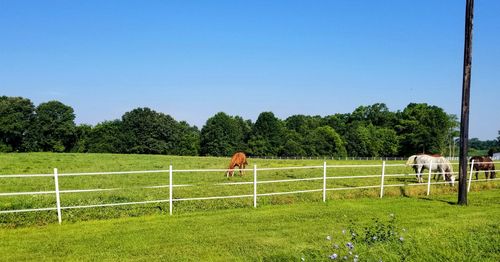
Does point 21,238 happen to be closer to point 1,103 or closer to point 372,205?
point 372,205

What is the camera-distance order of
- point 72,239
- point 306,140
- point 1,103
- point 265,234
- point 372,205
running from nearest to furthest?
1. point 72,239
2. point 265,234
3. point 372,205
4. point 1,103
5. point 306,140

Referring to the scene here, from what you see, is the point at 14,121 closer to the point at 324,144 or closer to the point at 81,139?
the point at 81,139

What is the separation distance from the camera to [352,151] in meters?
88.8

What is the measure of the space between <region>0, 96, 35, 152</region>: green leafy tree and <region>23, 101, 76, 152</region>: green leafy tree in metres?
1.14

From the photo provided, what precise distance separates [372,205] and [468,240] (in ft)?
17.7

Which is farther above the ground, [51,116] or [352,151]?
[51,116]

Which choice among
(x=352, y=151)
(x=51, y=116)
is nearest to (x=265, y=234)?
(x=51, y=116)

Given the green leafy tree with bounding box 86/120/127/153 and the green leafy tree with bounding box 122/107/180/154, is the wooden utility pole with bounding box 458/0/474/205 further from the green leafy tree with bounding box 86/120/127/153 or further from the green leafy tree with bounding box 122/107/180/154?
the green leafy tree with bounding box 86/120/127/153

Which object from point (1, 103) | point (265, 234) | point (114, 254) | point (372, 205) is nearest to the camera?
point (114, 254)

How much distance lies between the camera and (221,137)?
81625 millimetres

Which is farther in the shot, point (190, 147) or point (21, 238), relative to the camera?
point (190, 147)

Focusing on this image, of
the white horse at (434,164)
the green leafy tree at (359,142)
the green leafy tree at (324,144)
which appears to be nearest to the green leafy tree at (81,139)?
the green leafy tree at (324,144)

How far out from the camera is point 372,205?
41.5 feet

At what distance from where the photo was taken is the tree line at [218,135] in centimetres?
7006
